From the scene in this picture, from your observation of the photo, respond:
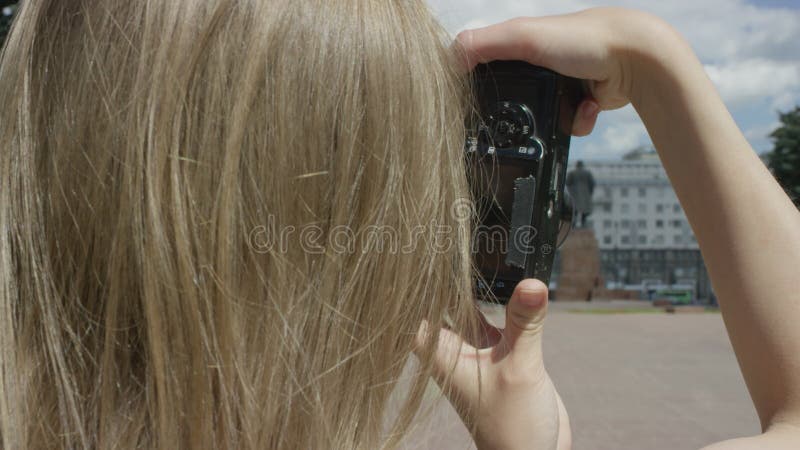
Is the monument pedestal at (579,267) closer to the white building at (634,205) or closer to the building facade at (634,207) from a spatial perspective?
the building facade at (634,207)

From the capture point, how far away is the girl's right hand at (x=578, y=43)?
50.5 inches

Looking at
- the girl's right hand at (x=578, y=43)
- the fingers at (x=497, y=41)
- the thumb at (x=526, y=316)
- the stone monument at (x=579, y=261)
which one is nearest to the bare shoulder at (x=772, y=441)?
the thumb at (x=526, y=316)

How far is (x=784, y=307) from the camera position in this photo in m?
1.09

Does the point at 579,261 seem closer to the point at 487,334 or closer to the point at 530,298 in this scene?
the point at 487,334

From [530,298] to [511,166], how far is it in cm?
31

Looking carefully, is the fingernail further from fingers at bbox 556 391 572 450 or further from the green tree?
the green tree

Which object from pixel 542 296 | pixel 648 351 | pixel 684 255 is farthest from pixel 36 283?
pixel 684 255

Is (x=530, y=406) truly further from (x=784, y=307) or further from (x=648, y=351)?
(x=648, y=351)

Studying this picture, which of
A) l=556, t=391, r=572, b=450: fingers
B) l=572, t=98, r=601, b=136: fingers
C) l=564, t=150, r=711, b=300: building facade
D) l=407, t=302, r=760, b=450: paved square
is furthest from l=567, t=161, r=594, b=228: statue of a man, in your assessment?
l=564, t=150, r=711, b=300: building facade

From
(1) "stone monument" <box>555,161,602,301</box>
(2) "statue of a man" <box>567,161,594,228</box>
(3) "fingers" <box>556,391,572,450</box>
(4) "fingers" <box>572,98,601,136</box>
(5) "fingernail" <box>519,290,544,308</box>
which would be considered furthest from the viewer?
(1) "stone monument" <box>555,161,602,301</box>

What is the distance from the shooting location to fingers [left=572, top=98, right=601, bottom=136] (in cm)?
148

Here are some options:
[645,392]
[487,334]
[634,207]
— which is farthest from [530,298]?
[634,207]

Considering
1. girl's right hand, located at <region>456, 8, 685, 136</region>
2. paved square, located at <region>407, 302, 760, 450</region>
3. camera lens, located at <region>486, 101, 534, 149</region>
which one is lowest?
paved square, located at <region>407, 302, 760, 450</region>

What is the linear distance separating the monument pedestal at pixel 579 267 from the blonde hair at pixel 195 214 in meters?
26.3
